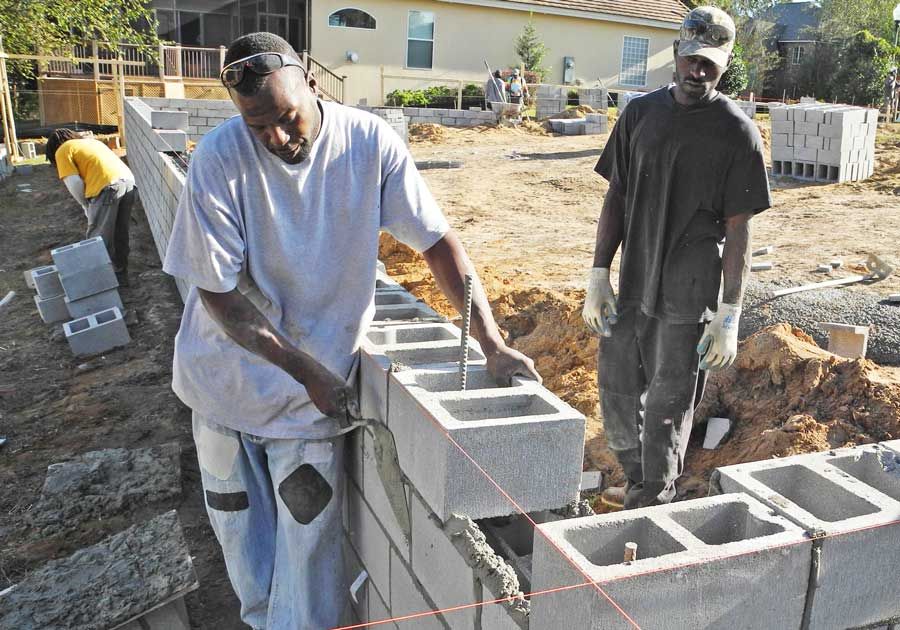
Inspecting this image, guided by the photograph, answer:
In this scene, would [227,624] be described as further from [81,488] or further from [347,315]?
[347,315]

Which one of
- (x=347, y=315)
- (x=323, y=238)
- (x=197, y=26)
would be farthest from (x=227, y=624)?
(x=197, y=26)

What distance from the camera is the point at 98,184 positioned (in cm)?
874

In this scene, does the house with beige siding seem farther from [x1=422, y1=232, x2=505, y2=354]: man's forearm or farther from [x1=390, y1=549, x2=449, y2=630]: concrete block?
[x1=390, y1=549, x2=449, y2=630]: concrete block

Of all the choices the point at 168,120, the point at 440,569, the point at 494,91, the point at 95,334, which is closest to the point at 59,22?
the point at 168,120

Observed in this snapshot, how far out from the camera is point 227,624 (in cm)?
369

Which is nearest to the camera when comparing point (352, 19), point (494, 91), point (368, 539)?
point (368, 539)

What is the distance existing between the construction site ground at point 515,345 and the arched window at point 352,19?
480 inches

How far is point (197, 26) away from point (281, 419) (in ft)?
84.5

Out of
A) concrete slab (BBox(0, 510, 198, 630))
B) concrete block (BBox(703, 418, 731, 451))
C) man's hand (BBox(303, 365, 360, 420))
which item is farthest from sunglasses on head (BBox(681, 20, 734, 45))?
concrete slab (BBox(0, 510, 198, 630))

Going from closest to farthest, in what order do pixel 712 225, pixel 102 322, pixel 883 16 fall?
pixel 712 225 → pixel 102 322 → pixel 883 16

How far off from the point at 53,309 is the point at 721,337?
679 centimetres

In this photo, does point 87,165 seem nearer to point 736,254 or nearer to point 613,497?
point 613,497

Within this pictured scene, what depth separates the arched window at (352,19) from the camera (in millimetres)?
23266

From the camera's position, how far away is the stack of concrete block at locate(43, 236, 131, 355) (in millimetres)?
7570
